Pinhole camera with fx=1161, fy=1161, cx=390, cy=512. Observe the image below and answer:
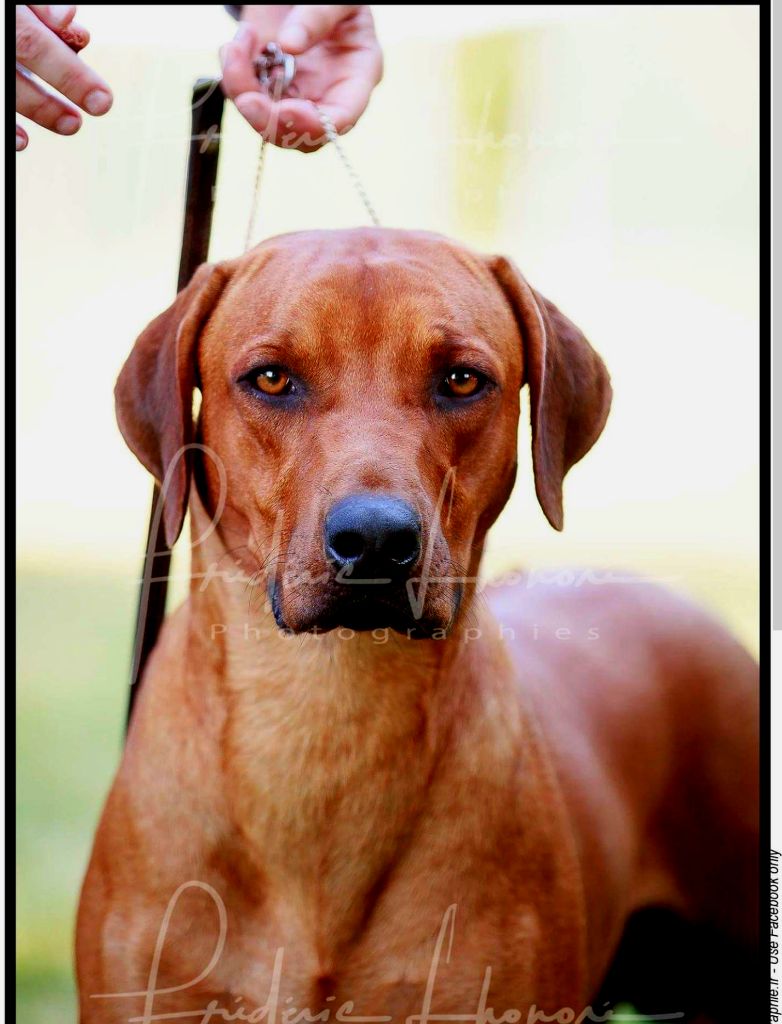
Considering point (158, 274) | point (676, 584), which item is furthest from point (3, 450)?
point (676, 584)

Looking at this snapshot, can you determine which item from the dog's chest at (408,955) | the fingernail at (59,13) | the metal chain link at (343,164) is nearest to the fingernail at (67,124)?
the fingernail at (59,13)

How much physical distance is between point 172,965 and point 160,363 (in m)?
1.37

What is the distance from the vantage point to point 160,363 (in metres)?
2.78

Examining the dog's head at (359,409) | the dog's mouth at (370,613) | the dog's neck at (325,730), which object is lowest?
the dog's neck at (325,730)

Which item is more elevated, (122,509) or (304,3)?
(304,3)

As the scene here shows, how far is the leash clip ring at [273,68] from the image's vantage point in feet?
9.78

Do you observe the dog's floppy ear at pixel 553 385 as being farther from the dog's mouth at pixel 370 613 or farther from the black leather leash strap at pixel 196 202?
the black leather leash strap at pixel 196 202

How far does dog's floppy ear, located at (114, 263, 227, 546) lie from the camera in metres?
2.73

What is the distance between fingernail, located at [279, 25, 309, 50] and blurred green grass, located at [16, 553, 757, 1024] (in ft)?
5.46

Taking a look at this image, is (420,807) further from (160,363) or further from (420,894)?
(160,363)

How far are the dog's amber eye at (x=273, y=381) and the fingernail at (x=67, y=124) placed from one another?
3.10ft

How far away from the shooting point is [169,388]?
2736 mm

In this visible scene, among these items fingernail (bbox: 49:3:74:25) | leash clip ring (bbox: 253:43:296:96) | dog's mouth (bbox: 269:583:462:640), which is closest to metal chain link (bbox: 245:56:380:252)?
leash clip ring (bbox: 253:43:296:96)

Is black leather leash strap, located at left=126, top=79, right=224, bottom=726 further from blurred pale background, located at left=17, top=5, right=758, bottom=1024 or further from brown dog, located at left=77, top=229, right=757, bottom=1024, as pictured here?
brown dog, located at left=77, top=229, right=757, bottom=1024
